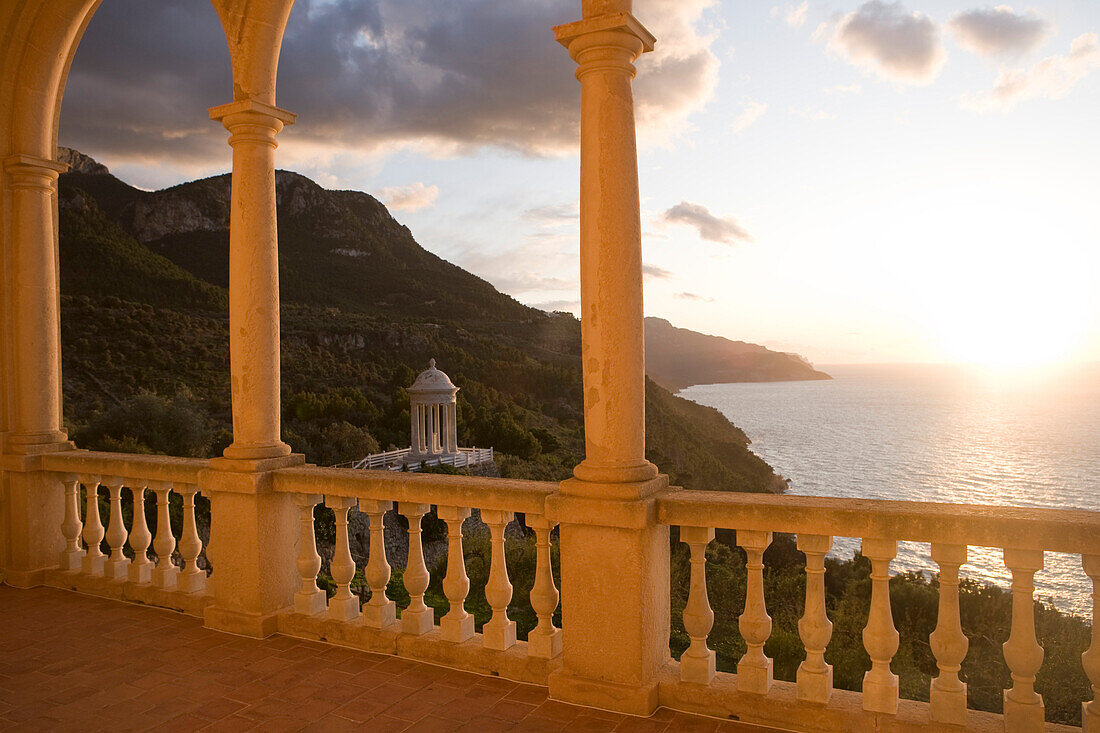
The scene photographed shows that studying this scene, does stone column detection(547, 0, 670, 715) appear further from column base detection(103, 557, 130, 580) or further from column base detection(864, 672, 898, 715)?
column base detection(103, 557, 130, 580)

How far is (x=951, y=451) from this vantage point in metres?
79.2

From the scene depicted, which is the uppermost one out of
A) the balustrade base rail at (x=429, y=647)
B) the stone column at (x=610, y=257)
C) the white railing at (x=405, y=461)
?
the stone column at (x=610, y=257)

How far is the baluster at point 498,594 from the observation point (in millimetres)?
4520

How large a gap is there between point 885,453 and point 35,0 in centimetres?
8129

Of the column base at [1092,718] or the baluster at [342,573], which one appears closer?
the column base at [1092,718]

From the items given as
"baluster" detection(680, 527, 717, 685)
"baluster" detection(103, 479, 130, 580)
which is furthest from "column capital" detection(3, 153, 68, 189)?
"baluster" detection(680, 527, 717, 685)

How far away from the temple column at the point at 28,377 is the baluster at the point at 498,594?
4.98 metres

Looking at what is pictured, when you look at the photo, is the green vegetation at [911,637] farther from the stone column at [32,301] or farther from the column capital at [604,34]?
the column capital at [604,34]

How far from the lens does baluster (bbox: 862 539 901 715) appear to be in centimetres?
359

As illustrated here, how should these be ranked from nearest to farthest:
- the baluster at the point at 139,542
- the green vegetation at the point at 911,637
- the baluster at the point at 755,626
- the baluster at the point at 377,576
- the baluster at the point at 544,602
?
the baluster at the point at 755,626
the baluster at the point at 544,602
the baluster at the point at 377,576
the baluster at the point at 139,542
the green vegetation at the point at 911,637

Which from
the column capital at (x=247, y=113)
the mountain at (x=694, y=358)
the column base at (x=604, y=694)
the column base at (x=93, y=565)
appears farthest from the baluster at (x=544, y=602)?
the mountain at (x=694, y=358)

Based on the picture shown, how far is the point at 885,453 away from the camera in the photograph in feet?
250

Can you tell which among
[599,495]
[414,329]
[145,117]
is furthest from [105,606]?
[414,329]

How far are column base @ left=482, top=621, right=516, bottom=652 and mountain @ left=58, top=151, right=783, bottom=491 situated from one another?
2296 cm
